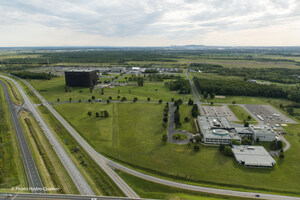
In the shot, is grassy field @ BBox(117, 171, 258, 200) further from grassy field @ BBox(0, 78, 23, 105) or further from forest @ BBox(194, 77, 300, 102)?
forest @ BBox(194, 77, 300, 102)

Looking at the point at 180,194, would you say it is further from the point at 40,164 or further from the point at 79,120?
the point at 79,120

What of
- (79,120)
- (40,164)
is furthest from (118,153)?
(79,120)

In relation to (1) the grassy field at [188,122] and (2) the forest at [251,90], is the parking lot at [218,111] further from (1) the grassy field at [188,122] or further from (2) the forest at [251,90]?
(2) the forest at [251,90]

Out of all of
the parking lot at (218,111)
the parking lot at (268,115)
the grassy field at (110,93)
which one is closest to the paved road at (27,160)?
the grassy field at (110,93)

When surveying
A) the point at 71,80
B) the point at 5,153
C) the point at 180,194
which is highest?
the point at 71,80

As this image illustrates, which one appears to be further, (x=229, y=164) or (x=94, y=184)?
(x=229, y=164)
